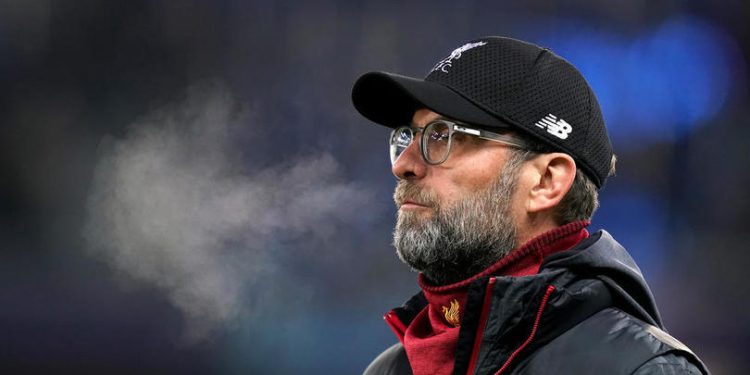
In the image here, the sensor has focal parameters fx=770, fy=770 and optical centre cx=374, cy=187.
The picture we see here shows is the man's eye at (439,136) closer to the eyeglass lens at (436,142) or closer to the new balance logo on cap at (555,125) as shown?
the eyeglass lens at (436,142)

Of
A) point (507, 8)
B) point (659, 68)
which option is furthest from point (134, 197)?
point (659, 68)

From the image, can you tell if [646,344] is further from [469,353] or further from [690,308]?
[690,308]

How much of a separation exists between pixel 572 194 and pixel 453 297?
1.11ft

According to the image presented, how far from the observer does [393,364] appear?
179 centimetres

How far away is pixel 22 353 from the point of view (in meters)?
3.32

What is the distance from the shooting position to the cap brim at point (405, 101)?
1533mm

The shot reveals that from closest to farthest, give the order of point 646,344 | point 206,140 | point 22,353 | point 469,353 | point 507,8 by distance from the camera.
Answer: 1. point 646,344
2. point 469,353
3. point 22,353
4. point 206,140
5. point 507,8

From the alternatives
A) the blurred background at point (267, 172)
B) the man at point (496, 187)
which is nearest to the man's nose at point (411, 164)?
the man at point (496, 187)

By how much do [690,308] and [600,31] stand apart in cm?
147

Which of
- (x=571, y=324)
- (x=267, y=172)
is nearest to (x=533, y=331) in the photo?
(x=571, y=324)

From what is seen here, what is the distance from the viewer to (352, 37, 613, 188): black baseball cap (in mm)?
1543

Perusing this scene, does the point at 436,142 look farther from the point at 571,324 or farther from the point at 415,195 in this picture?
the point at 571,324

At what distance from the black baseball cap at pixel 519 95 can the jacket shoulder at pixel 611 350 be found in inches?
15.0

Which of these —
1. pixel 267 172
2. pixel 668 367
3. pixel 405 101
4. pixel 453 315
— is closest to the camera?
A: pixel 668 367
